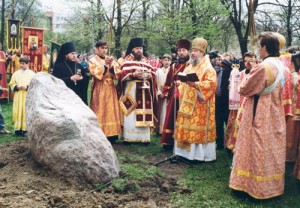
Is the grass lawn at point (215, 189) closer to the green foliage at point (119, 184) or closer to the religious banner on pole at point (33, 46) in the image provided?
the green foliage at point (119, 184)

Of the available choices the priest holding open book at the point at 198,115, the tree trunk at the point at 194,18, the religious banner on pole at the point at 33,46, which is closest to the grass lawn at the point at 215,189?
the priest holding open book at the point at 198,115

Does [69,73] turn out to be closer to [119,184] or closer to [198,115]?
[198,115]

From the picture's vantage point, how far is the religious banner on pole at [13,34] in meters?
13.1

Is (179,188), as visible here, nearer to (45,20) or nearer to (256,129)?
(256,129)

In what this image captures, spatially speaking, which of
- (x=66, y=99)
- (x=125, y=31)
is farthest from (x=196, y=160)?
(x=125, y=31)

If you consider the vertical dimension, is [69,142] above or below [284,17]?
below

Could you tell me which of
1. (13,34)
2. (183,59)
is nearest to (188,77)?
(183,59)

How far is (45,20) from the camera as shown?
4706cm

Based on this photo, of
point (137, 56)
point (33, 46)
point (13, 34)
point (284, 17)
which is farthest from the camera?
point (284, 17)

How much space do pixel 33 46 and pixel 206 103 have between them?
670cm

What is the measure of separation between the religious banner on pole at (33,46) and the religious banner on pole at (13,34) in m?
2.21

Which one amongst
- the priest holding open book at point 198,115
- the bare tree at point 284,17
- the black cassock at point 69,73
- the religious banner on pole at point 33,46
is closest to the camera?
the priest holding open book at point 198,115

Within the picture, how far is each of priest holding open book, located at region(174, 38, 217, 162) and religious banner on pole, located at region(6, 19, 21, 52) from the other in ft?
28.8

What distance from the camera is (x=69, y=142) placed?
4992 mm
